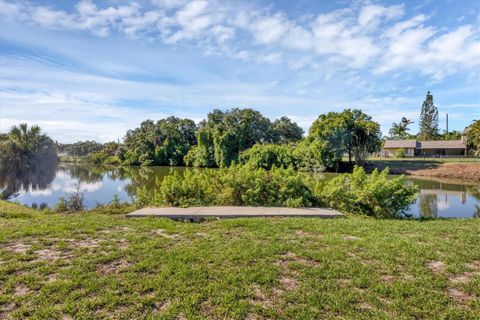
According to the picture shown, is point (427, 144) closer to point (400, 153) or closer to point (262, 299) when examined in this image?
point (400, 153)

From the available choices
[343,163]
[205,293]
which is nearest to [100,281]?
[205,293]

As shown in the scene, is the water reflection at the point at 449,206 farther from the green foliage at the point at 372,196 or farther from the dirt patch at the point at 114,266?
the dirt patch at the point at 114,266

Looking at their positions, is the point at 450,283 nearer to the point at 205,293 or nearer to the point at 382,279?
the point at 382,279

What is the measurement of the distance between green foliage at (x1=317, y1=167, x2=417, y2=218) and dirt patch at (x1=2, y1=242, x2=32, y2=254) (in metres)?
6.98

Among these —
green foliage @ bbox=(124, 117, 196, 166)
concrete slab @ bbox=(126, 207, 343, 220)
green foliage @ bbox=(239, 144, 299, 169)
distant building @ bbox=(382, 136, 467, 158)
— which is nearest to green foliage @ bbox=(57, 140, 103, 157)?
green foliage @ bbox=(124, 117, 196, 166)

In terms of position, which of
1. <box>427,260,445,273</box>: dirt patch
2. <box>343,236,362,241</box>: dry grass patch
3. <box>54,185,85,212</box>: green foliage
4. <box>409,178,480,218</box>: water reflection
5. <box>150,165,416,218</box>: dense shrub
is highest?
<box>150,165,416,218</box>: dense shrub

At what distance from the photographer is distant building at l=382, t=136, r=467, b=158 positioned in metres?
45.3

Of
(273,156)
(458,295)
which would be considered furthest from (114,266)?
(273,156)

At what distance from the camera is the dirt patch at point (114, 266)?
358 centimetres

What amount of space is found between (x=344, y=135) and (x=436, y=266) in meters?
30.8

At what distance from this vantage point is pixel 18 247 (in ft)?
14.6

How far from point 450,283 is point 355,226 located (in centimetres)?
255

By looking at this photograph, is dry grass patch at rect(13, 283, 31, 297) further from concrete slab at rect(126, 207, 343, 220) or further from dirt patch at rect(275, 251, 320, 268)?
concrete slab at rect(126, 207, 343, 220)

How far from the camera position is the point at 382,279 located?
11.1 ft
